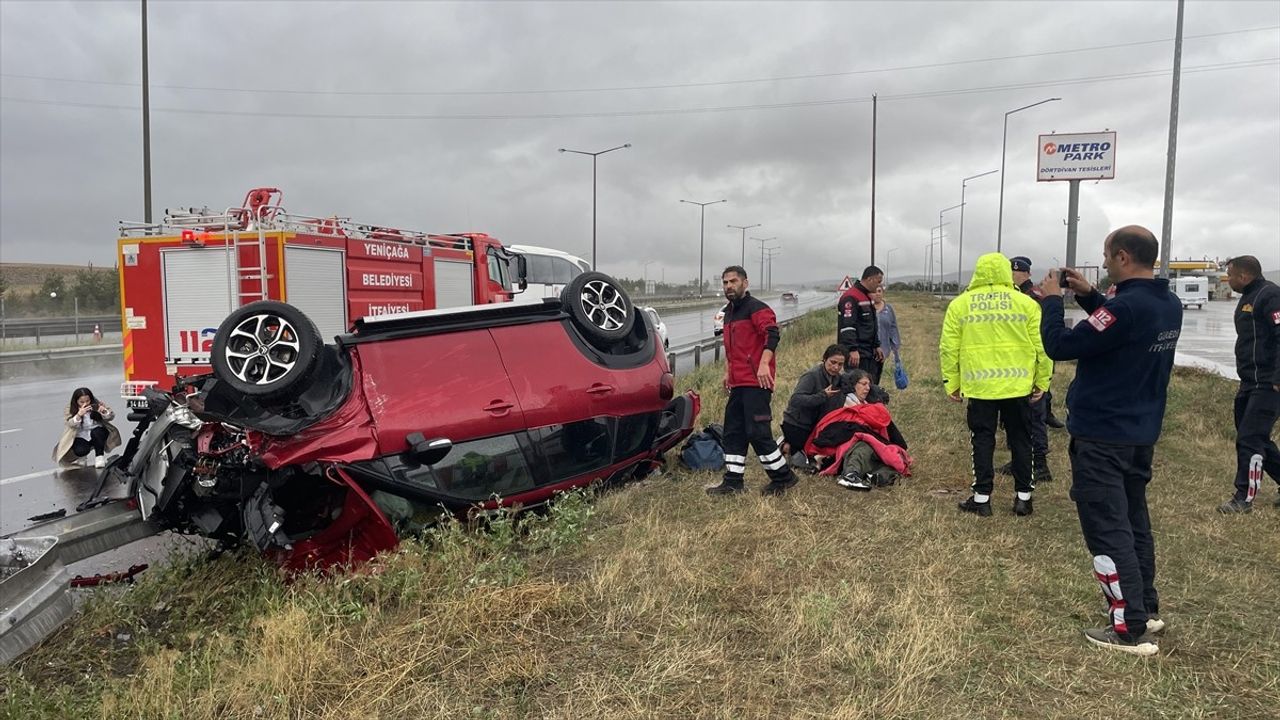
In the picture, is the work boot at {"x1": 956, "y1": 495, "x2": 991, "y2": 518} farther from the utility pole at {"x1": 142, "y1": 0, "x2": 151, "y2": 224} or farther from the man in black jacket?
the utility pole at {"x1": 142, "y1": 0, "x2": 151, "y2": 224}

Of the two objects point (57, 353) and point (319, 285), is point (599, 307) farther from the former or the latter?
point (57, 353)

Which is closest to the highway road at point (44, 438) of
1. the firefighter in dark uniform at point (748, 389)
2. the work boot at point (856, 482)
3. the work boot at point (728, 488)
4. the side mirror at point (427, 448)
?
the side mirror at point (427, 448)

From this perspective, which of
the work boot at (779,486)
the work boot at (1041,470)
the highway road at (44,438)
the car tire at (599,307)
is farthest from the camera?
the highway road at (44,438)

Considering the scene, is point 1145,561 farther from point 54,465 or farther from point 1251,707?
point 54,465

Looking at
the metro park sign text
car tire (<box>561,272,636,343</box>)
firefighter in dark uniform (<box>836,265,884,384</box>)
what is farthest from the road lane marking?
the metro park sign text

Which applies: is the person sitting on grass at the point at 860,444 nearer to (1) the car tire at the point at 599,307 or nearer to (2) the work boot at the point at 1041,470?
(2) the work boot at the point at 1041,470

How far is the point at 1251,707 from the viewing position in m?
2.73

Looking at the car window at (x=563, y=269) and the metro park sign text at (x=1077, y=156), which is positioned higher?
the metro park sign text at (x=1077, y=156)

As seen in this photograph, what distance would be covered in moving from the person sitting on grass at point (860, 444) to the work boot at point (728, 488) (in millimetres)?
784

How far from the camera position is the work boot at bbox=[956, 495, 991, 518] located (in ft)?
16.8

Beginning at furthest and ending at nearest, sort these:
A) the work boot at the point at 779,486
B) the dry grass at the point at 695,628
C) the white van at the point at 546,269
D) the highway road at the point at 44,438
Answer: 1. the white van at the point at 546,269
2. the highway road at the point at 44,438
3. the work boot at the point at 779,486
4. the dry grass at the point at 695,628

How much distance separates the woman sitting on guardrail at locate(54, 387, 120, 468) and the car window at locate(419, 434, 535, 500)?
214 inches

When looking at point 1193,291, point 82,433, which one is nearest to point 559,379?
point 82,433

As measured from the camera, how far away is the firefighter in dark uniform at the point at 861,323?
7.44m
